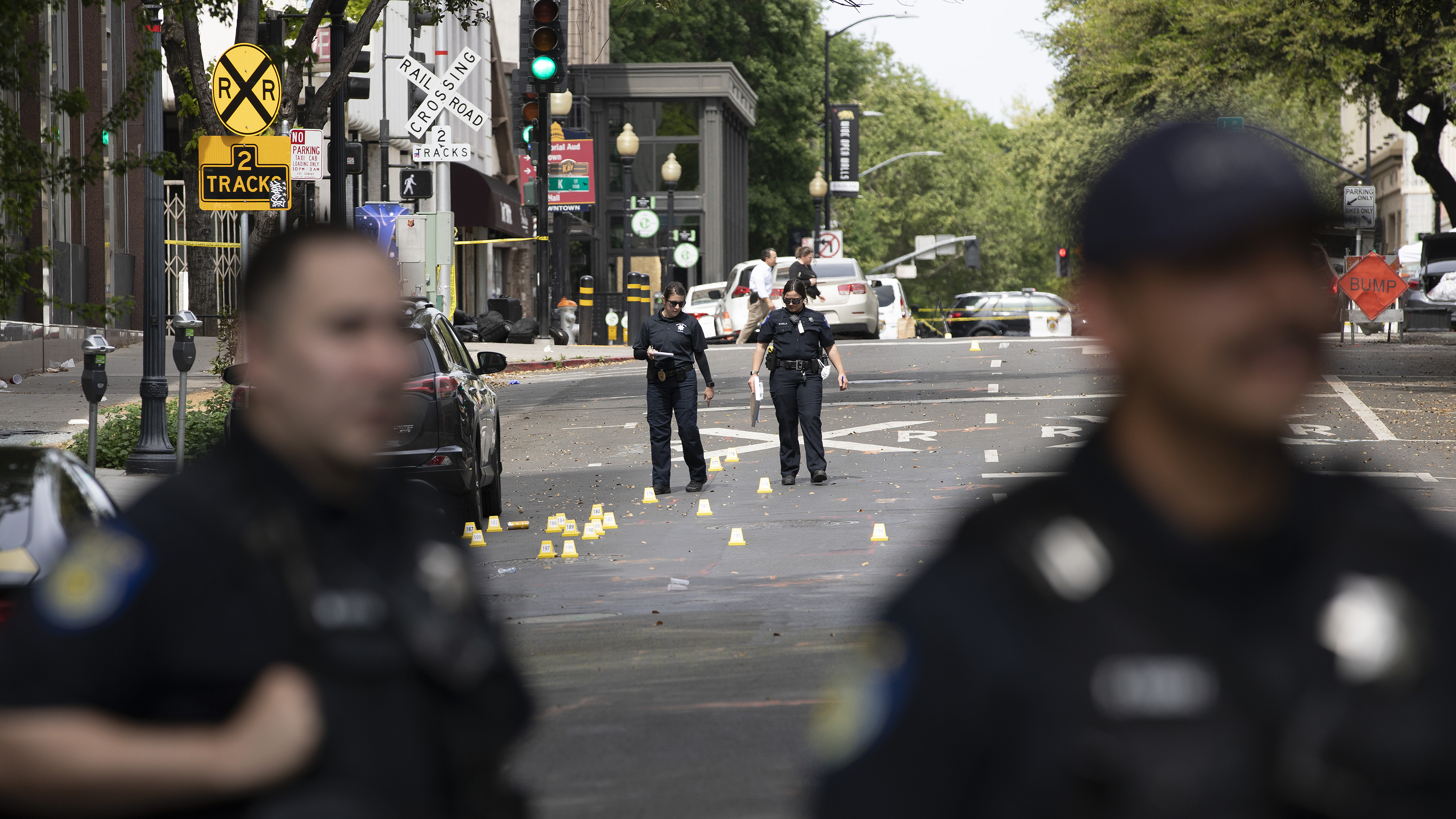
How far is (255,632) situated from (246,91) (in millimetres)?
14313

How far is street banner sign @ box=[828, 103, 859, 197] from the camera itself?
64.4m

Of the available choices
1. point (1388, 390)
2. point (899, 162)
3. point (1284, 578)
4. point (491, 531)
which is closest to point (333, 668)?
point (1284, 578)

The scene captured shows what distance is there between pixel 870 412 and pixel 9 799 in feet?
66.5

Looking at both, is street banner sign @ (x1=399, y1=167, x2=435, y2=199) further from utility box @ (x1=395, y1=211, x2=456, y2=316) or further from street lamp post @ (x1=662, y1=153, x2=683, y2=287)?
street lamp post @ (x1=662, y1=153, x2=683, y2=287)

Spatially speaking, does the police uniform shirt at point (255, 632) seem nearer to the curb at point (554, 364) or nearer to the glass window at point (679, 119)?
the curb at point (554, 364)

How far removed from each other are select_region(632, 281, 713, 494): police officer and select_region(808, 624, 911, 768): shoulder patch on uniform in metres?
14.2

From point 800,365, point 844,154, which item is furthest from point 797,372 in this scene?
point 844,154

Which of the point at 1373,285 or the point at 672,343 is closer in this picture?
the point at 672,343

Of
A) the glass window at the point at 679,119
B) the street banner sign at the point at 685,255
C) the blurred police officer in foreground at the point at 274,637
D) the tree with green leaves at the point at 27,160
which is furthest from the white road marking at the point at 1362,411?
the glass window at the point at 679,119

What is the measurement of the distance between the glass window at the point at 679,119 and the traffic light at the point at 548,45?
4165 centimetres

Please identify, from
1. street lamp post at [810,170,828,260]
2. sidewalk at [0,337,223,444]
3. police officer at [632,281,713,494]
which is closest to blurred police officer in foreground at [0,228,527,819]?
sidewalk at [0,337,223,444]

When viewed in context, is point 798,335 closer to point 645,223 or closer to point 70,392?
point 70,392

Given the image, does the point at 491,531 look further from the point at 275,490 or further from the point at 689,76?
the point at 689,76

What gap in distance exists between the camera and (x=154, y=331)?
1591 centimetres
